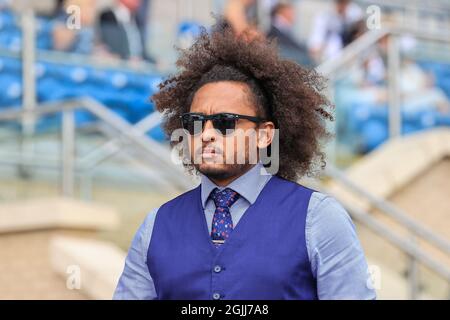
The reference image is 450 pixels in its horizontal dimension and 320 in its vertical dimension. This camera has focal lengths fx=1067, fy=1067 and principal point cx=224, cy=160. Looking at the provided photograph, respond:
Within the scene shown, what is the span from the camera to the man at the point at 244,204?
7.90 ft

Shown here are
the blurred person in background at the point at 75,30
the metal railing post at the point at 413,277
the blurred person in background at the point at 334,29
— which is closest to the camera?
the metal railing post at the point at 413,277

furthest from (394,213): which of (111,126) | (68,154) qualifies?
(68,154)

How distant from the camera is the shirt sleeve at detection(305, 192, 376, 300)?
2398 millimetres

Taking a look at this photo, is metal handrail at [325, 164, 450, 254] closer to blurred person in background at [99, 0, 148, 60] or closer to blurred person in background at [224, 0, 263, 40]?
blurred person in background at [224, 0, 263, 40]

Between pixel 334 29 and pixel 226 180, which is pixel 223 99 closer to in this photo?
pixel 226 180

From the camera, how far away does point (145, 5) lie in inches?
370

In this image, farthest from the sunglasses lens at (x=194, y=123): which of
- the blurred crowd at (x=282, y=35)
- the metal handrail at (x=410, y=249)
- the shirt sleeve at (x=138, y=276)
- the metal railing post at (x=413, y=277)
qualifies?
the blurred crowd at (x=282, y=35)

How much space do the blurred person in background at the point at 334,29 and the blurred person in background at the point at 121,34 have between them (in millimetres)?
1472

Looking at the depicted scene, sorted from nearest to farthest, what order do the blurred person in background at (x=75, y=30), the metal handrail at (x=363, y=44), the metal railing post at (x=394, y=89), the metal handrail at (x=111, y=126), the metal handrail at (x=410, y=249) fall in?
the metal handrail at (x=111, y=126) < the metal handrail at (x=410, y=249) < the metal handrail at (x=363, y=44) < the metal railing post at (x=394, y=89) < the blurred person in background at (x=75, y=30)

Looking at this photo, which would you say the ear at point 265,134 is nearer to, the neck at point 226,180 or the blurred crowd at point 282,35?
the neck at point 226,180

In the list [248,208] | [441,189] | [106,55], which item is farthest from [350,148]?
[248,208]

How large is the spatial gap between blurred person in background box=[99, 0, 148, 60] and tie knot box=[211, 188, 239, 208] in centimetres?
631

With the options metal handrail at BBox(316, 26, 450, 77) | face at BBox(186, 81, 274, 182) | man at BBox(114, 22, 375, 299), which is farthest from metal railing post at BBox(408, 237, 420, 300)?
face at BBox(186, 81, 274, 182)
